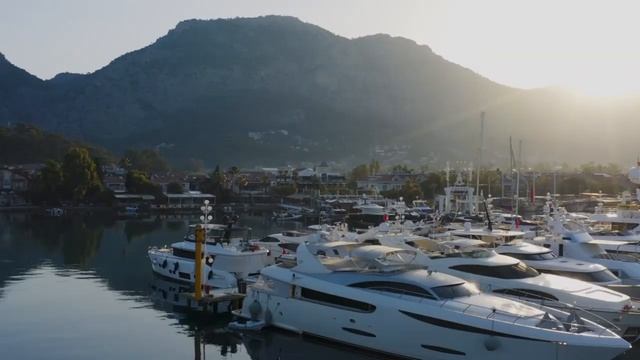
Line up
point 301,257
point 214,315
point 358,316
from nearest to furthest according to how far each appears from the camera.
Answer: point 358,316 → point 301,257 → point 214,315

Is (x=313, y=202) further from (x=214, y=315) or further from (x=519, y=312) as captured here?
(x=519, y=312)

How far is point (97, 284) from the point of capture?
32.1 metres

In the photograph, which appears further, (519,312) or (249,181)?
(249,181)

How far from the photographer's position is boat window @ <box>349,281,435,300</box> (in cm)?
1922

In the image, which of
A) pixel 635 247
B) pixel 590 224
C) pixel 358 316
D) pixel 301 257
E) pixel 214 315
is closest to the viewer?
pixel 358 316

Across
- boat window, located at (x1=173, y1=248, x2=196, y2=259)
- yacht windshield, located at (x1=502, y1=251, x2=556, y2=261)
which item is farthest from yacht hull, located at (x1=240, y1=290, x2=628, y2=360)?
boat window, located at (x1=173, y1=248, x2=196, y2=259)

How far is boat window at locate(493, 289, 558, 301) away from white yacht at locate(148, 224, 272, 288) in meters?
12.0

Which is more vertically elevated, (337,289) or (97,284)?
(337,289)

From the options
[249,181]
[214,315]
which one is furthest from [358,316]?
[249,181]

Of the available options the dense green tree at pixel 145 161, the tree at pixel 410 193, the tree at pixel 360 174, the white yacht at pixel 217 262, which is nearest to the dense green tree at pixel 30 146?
the dense green tree at pixel 145 161

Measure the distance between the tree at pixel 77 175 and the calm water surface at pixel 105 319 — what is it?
43.0 meters

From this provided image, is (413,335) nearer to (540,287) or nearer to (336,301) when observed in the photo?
(336,301)

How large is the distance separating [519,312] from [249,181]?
322ft

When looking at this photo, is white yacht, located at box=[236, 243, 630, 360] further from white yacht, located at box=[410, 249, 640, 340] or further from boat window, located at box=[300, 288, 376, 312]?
white yacht, located at box=[410, 249, 640, 340]
